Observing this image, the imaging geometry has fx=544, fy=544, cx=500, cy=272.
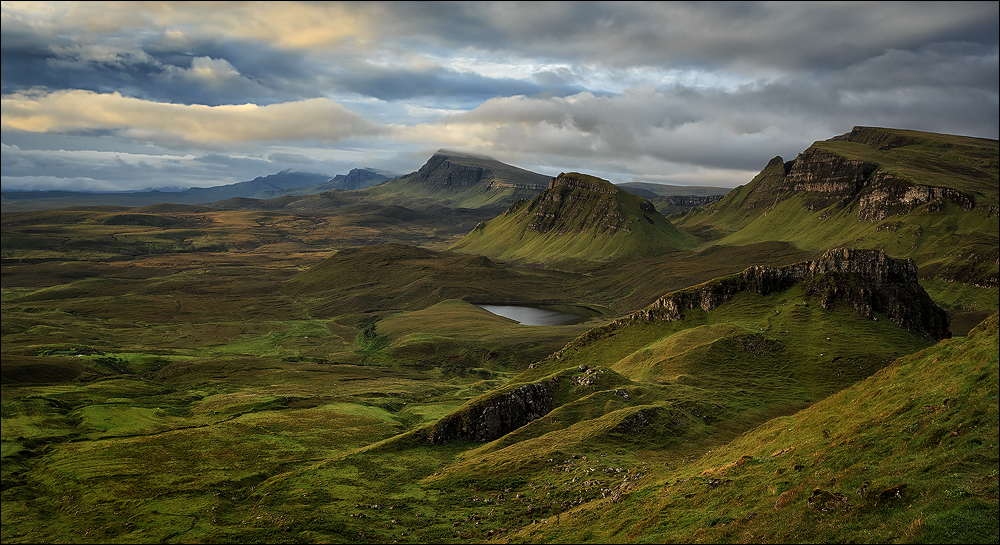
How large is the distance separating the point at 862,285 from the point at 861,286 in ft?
1.37

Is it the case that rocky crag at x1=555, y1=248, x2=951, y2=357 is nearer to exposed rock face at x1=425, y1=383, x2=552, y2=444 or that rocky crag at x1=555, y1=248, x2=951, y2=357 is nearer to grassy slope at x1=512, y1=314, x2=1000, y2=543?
exposed rock face at x1=425, y1=383, x2=552, y2=444

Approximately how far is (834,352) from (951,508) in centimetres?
9961

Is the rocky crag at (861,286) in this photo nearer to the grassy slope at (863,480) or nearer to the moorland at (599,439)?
the moorland at (599,439)

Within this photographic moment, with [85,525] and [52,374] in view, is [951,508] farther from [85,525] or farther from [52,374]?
[52,374]

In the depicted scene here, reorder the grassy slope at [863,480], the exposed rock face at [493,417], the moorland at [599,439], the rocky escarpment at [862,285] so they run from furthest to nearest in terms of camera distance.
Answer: the rocky escarpment at [862,285] → the exposed rock face at [493,417] → the moorland at [599,439] → the grassy slope at [863,480]

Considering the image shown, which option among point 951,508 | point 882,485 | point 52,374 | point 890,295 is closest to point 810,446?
point 882,485

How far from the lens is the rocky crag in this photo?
128125mm

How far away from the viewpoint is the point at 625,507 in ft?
160

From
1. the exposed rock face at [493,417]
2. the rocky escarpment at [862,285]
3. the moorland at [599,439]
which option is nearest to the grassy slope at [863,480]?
the moorland at [599,439]

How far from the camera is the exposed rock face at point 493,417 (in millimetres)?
97438

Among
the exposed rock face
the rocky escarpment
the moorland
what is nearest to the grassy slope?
the moorland

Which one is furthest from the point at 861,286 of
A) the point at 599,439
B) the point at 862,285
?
the point at 599,439

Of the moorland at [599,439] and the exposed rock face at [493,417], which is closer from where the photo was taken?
the moorland at [599,439]

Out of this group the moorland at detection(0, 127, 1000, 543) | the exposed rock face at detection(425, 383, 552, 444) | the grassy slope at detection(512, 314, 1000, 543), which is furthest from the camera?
the exposed rock face at detection(425, 383, 552, 444)
